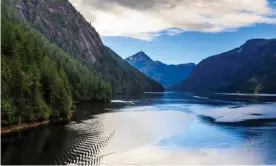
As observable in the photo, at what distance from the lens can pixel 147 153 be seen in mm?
52812

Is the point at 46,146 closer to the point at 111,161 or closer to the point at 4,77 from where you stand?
the point at 111,161

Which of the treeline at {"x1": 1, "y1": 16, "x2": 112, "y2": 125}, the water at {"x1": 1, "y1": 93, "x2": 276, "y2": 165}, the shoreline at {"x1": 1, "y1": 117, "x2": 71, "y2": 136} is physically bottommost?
the water at {"x1": 1, "y1": 93, "x2": 276, "y2": 165}

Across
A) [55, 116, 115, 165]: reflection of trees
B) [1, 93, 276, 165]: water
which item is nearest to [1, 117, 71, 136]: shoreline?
[1, 93, 276, 165]: water

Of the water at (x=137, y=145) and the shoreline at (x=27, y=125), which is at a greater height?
the shoreline at (x=27, y=125)

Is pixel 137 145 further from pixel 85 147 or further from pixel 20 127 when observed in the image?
pixel 20 127

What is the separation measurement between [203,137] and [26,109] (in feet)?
125

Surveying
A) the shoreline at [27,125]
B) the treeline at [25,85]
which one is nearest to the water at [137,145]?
the shoreline at [27,125]

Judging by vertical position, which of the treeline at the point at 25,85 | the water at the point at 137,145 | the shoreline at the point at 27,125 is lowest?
the water at the point at 137,145

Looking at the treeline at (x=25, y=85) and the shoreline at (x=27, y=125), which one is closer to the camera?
the shoreline at (x=27, y=125)

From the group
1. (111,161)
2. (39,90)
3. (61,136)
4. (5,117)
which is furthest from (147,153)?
(39,90)

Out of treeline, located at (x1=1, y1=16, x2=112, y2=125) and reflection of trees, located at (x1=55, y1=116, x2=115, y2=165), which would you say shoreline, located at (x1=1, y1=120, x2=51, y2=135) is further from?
reflection of trees, located at (x1=55, y1=116, x2=115, y2=165)

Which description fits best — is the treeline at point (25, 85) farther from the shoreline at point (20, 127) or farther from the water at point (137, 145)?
the water at point (137, 145)

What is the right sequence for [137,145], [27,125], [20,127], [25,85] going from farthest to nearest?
[27,125]
[25,85]
[20,127]
[137,145]

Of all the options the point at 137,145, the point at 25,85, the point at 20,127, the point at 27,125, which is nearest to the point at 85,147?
the point at 137,145
